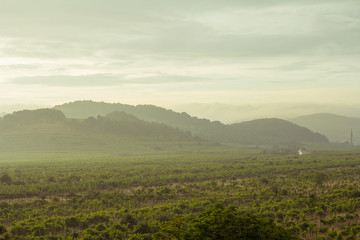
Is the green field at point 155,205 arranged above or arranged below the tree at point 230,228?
below

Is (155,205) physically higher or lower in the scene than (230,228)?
lower

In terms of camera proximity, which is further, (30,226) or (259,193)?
(259,193)

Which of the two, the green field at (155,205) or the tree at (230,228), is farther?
the green field at (155,205)

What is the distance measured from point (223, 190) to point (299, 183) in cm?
1779

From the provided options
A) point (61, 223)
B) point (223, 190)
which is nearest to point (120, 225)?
point (61, 223)

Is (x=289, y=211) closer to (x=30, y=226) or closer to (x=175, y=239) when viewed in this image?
(x=175, y=239)

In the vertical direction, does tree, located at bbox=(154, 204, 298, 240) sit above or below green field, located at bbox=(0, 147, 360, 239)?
above

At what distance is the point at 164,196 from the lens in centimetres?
6600

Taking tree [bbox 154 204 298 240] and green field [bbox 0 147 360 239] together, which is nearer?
tree [bbox 154 204 298 240]

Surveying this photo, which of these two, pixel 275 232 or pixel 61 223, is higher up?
pixel 275 232

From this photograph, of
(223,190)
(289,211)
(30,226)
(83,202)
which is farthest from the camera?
(223,190)

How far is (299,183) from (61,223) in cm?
4996

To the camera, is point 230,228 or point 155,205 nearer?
point 230,228

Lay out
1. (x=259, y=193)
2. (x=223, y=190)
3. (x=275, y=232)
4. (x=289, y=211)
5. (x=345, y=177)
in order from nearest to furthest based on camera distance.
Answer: (x=275, y=232)
(x=289, y=211)
(x=259, y=193)
(x=223, y=190)
(x=345, y=177)
